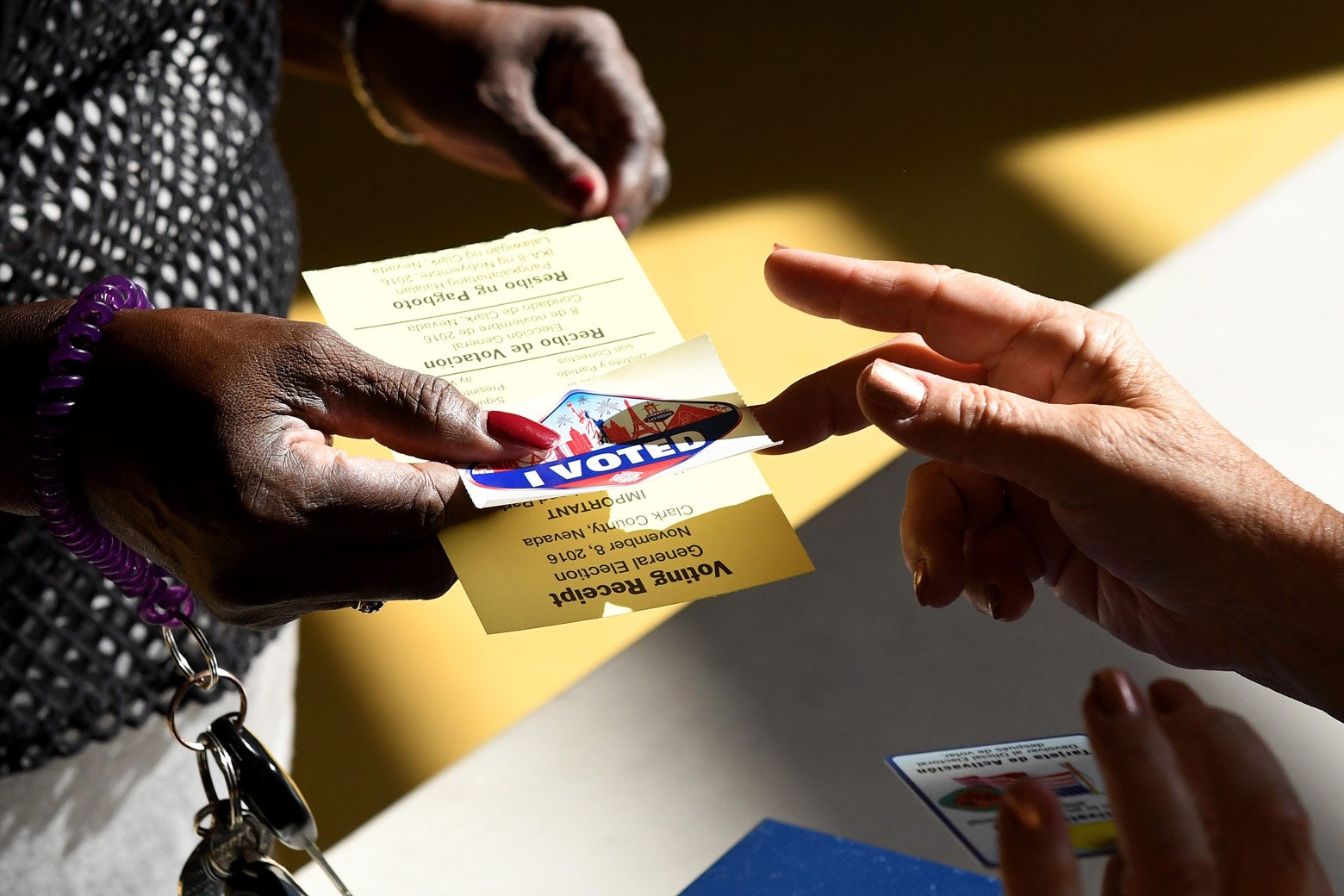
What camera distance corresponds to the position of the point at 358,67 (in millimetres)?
1165

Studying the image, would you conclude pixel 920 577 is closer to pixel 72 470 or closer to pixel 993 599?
pixel 993 599

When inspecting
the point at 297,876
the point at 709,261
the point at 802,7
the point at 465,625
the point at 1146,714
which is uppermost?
the point at 1146,714

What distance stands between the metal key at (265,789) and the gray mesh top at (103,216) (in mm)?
246

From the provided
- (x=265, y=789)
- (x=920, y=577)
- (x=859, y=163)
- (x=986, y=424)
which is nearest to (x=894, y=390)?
(x=986, y=424)

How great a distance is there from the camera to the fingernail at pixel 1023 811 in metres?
0.53

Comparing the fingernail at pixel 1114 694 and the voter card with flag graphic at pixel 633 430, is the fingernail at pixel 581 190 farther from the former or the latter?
the fingernail at pixel 1114 694

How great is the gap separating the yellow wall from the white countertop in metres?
1.04

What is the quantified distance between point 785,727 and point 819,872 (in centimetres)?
12

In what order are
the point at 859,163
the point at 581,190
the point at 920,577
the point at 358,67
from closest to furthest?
the point at 920,577, the point at 581,190, the point at 358,67, the point at 859,163

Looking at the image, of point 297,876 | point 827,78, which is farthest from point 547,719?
point 827,78

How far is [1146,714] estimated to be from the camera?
0.57 metres

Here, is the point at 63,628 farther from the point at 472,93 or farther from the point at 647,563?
the point at 472,93

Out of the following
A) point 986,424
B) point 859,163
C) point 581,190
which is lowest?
point 859,163

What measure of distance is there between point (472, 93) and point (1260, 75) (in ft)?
7.83
